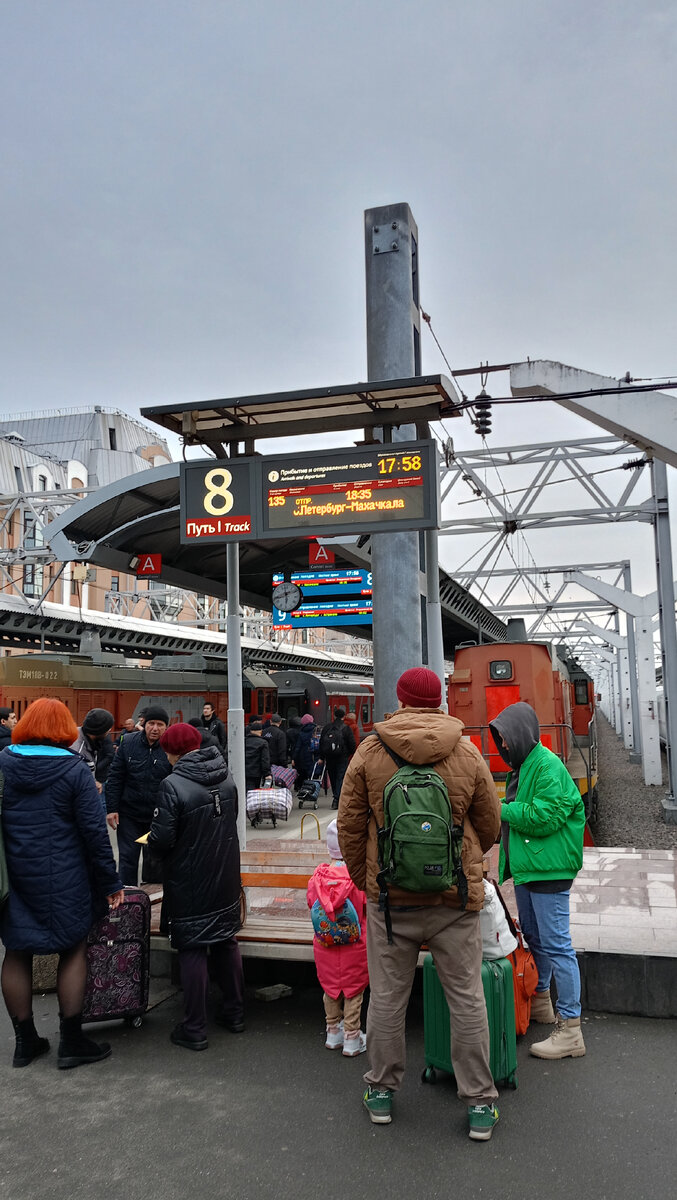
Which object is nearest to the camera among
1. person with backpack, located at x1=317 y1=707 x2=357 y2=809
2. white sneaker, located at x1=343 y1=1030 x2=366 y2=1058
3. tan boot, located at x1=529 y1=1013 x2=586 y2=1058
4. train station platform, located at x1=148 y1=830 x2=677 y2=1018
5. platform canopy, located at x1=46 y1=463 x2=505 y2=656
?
tan boot, located at x1=529 y1=1013 x2=586 y2=1058

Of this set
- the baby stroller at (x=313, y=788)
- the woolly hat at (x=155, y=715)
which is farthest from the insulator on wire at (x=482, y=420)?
the baby stroller at (x=313, y=788)

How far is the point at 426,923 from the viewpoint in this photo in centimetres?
387

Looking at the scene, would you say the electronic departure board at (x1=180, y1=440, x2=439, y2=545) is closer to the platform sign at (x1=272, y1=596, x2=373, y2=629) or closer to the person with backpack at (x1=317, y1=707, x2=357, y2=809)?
the person with backpack at (x1=317, y1=707, x2=357, y2=809)

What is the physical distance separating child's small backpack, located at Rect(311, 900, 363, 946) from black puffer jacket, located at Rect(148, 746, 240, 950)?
0.54m

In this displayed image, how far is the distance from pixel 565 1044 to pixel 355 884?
59.7 inches

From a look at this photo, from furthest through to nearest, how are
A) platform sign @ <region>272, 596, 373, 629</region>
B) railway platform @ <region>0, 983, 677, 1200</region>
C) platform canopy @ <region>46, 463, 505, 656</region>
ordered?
platform sign @ <region>272, 596, 373, 629</region>
platform canopy @ <region>46, 463, 505, 656</region>
railway platform @ <region>0, 983, 677, 1200</region>

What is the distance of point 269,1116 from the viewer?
3982 millimetres

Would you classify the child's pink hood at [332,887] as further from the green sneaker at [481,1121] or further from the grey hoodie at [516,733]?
the green sneaker at [481,1121]

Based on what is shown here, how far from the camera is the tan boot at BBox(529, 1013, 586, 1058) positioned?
455 centimetres

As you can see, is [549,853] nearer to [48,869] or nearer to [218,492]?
[48,869]

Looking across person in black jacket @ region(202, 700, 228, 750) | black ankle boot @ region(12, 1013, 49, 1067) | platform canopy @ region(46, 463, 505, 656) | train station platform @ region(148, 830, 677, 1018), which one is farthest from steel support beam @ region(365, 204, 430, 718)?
person in black jacket @ region(202, 700, 228, 750)

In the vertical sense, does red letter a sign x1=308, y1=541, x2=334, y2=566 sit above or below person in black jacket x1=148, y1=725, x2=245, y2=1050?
above

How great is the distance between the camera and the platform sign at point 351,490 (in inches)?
279

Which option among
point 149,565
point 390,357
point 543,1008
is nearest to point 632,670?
point 149,565
